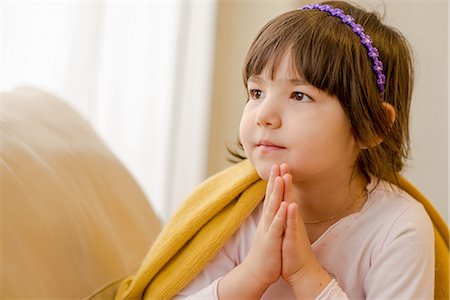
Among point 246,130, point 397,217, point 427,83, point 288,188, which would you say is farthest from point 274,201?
point 427,83

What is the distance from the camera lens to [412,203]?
1093 mm

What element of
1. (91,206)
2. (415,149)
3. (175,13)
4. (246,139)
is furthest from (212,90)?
(246,139)

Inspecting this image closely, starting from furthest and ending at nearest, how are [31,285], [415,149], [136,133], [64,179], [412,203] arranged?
[136,133] < [415,149] < [64,179] < [412,203] < [31,285]

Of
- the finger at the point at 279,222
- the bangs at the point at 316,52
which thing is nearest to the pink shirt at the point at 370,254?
the finger at the point at 279,222

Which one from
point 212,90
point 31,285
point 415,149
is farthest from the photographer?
point 212,90

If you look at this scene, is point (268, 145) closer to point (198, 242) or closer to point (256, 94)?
point (256, 94)

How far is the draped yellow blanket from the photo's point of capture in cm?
109

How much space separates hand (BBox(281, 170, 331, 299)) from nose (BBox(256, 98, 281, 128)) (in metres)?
0.08

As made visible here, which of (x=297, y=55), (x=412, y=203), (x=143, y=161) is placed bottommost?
(x=143, y=161)

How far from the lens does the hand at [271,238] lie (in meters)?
0.96

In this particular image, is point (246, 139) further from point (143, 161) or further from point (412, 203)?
point (143, 161)

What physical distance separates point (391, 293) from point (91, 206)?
61 centimetres

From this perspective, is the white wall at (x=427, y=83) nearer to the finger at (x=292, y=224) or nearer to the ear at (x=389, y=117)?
the ear at (x=389, y=117)

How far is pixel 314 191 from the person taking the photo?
113 cm
